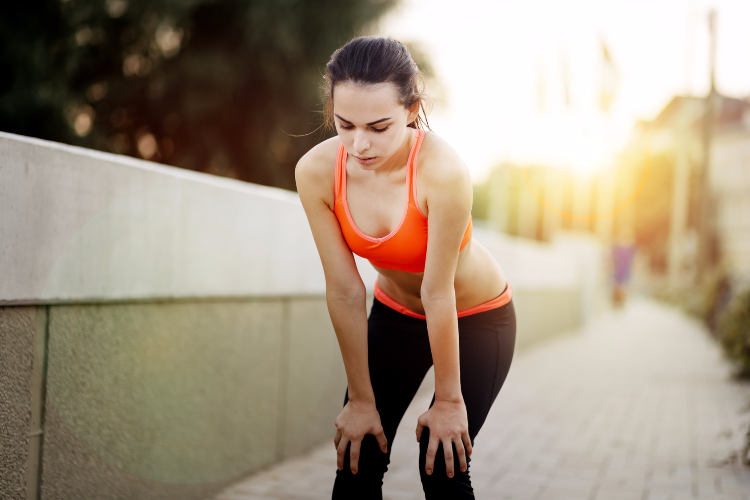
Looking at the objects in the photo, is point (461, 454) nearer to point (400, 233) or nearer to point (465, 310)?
point (465, 310)

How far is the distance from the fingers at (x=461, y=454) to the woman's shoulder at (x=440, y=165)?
28.0 inches

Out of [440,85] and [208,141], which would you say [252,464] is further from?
[440,85]

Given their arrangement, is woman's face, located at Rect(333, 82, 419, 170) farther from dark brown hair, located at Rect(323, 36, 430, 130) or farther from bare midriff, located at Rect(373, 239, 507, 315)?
bare midriff, located at Rect(373, 239, 507, 315)

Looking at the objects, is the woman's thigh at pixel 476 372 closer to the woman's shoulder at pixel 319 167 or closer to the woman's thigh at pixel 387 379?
the woman's thigh at pixel 387 379

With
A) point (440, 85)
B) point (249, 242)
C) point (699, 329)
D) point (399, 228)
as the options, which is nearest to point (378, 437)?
point (399, 228)

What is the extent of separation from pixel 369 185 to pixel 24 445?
1.41 metres

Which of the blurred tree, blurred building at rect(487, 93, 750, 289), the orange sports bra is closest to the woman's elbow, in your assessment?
the orange sports bra

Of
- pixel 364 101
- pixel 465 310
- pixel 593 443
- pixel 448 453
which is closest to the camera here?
pixel 364 101

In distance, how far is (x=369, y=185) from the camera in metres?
2.12

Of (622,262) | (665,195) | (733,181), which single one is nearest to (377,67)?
(622,262)

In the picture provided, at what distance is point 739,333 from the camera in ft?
25.1

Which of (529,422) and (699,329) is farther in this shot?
(699,329)

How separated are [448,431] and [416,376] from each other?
33 centimetres

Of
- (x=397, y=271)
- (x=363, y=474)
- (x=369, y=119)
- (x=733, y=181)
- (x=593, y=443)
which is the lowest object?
(x=593, y=443)
